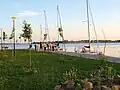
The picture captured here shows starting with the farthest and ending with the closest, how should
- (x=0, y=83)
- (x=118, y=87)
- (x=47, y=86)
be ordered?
(x=0, y=83) → (x=47, y=86) → (x=118, y=87)

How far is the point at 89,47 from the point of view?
148 feet

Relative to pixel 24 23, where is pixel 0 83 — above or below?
below

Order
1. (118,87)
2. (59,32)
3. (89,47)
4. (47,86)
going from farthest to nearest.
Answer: (59,32)
(89,47)
(47,86)
(118,87)

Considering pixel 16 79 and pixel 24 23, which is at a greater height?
pixel 24 23

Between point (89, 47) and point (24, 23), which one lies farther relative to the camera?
point (24, 23)

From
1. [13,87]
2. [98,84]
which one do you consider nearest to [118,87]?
[98,84]

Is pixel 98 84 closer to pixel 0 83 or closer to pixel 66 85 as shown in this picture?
pixel 66 85

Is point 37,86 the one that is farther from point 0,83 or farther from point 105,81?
point 105,81

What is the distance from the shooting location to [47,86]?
985 cm

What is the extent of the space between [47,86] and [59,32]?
50.9 meters

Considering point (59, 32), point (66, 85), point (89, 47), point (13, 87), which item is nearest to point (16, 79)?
point (13, 87)

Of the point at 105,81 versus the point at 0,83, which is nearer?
the point at 105,81

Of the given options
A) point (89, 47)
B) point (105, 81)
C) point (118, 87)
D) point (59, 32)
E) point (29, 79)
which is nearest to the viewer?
point (118, 87)

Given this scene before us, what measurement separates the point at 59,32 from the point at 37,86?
5088 centimetres
